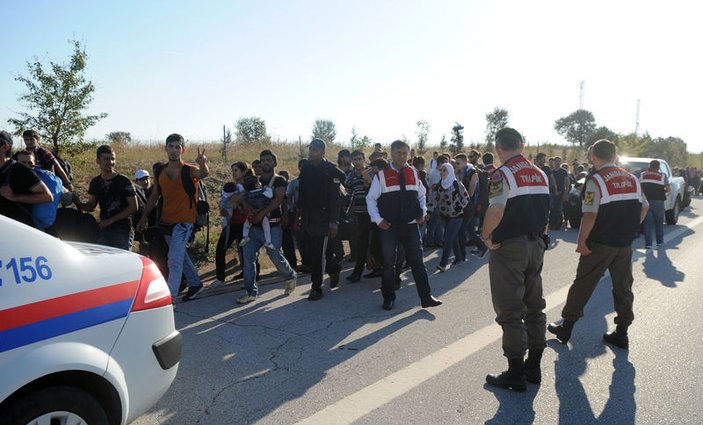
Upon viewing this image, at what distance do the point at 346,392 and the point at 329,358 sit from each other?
667mm

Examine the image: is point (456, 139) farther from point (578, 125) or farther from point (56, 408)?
point (578, 125)

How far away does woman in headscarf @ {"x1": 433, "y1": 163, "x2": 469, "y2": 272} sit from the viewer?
8.02 metres

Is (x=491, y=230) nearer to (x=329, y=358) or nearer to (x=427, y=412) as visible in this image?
(x=427, y=412)

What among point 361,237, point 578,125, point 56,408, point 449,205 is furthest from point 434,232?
point 578,125

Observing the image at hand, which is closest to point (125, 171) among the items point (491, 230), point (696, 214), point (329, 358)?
point (329, 358)

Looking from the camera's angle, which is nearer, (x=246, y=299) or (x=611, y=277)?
(x=611, y=277)

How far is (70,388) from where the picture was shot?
2326 millimetres

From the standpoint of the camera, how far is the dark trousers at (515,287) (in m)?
3.74

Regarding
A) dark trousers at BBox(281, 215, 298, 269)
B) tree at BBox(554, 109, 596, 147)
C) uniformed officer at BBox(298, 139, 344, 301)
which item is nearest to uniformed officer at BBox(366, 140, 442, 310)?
uniformed officer at BBox(298, 139, 344, 301)

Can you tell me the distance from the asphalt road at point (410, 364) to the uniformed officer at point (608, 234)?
0.31m

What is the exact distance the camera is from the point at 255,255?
244 inches

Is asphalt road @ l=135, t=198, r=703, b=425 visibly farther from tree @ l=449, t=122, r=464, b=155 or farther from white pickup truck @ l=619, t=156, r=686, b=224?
tree @ l=449, t=122, r=464, b=155

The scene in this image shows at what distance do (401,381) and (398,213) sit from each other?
87.8 inches

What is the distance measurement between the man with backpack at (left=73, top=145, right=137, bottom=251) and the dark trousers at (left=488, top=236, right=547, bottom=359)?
3906mm
